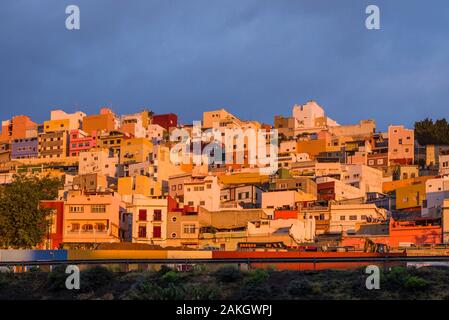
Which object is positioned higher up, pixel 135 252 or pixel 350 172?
pixel 350 172

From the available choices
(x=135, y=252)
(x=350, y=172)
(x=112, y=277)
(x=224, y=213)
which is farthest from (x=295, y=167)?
(x=112, y=277)

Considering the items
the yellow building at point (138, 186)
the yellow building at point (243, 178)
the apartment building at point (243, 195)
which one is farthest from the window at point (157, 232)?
the yellow building at point (243, 178)

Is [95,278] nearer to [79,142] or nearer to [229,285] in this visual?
[229,285]

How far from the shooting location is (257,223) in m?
99.6

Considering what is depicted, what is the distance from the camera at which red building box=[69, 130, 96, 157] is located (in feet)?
611

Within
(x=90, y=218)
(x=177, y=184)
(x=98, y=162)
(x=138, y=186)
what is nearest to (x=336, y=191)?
(x=177, y=184)

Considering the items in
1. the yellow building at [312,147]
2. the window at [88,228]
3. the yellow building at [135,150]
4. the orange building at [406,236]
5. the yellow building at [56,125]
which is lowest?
the orange building at [406,236]

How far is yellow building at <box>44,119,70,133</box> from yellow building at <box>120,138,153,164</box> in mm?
28751

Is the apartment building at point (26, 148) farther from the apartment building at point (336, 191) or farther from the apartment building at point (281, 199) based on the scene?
the apartment building at point (281, 199)

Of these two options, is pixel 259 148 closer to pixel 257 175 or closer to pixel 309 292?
pixel 257 175

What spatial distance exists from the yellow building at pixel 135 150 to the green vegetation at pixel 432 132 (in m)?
52.6

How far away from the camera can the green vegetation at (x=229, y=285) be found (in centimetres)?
3775
